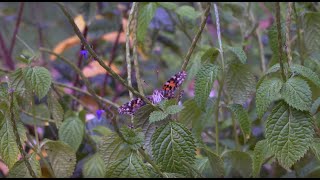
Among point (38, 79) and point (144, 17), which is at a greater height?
point (144, 17)

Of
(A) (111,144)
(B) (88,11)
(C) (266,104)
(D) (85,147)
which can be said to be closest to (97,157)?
(D) (85,147)

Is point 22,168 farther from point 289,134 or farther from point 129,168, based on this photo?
point 289,134

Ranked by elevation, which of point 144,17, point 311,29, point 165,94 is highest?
point 144,17

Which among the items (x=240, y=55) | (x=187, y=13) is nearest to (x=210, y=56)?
(x=240, y=55)

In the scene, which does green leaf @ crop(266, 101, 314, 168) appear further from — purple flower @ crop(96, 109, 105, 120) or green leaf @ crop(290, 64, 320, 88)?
purple flower @ crop(96, 109, 105, 120)

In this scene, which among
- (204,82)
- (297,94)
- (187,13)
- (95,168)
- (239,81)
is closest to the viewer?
(297,94)
